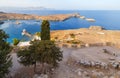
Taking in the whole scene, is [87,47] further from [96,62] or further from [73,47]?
[96,62]

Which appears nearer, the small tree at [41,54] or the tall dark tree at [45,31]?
the small tree at [41,54]

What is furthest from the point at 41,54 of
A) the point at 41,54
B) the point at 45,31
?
the point at 45,31

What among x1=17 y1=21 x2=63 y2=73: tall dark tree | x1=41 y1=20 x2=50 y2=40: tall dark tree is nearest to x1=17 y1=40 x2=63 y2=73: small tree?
x1=17 y1=21 x2=63 y2=73: tall dark tree

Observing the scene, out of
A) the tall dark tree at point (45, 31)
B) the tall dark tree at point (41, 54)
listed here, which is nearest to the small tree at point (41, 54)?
the tall dark tree at point (41, 54)

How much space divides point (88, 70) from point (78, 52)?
5118mm

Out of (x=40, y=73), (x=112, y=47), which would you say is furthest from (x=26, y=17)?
(x=40, y=73)

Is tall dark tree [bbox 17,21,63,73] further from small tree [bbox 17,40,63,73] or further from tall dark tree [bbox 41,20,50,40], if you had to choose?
tall dark tree [bbox 41,20,50,40]

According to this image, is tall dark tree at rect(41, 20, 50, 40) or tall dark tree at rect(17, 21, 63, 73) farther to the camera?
tall dark tree at rect(41, 20, 50, 40)

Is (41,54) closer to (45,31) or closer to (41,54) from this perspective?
(41,54)

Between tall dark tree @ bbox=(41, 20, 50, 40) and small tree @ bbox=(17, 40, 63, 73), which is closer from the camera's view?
small tree @ bbox=(17, 40, 63, 73)

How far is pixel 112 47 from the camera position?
27328 mm

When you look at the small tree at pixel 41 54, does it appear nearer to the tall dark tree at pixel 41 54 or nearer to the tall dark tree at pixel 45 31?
the tall dark tree at pixel 41 54

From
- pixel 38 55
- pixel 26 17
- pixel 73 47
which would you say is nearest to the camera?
pixel 38 55

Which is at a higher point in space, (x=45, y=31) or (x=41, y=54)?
(x=45, y=31)
